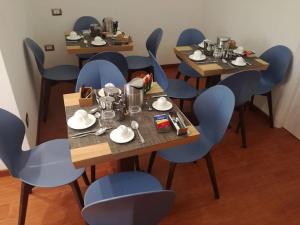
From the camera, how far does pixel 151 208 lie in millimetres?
927

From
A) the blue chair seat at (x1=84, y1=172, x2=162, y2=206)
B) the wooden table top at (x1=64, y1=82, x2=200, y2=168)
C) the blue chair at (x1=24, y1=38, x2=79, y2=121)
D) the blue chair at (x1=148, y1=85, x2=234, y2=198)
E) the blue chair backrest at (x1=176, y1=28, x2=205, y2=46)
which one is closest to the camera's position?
the wooden table top at (x1=64, y1=82, x2=200, y2=168)

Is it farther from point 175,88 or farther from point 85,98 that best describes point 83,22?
point 85,98

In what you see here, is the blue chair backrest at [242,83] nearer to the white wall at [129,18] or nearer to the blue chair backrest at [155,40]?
the blue chair backrest at [155,40]

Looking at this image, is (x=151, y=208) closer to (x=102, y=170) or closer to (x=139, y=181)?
(x=139, y=181)

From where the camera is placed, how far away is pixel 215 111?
158 centimetres

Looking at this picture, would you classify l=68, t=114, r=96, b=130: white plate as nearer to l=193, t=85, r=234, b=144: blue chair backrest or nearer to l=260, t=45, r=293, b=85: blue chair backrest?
l=193, t=85, r=234, b=144: blue chair backrest

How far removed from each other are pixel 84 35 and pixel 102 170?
5.12ft

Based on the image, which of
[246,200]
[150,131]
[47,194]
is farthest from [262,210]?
[47,194]

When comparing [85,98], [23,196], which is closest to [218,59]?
[85,98]

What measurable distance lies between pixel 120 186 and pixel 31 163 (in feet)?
1.84

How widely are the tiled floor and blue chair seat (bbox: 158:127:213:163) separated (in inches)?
16.4

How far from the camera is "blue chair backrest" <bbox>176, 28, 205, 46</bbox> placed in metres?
2.81

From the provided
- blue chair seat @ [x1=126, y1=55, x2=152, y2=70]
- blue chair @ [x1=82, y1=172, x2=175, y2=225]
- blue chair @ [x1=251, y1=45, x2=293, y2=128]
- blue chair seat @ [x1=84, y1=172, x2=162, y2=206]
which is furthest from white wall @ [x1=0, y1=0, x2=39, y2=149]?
blue chair @ [x1=251, y1=45, x2=293, y2=128]

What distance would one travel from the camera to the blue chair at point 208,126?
1.49m
